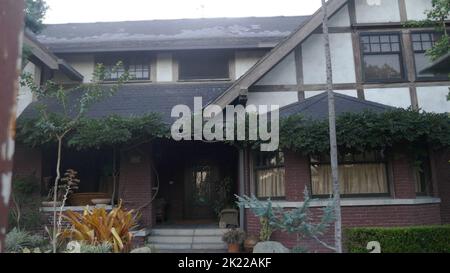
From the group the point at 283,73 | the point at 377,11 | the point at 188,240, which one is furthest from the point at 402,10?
the point at 188,240

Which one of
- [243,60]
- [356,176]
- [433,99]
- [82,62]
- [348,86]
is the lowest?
[356,176]

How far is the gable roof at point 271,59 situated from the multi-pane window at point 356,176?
9.21 ft

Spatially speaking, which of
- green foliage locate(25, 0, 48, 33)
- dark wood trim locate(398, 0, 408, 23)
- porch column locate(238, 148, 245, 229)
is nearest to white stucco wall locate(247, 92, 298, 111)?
porch column locate(238, 148, 245, 229)

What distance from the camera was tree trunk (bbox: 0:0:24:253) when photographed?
3.81ft

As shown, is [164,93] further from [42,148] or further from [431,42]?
[431,42]

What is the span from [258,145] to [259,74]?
2192 mm

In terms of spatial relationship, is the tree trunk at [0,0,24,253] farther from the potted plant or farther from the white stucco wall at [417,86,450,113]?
the white stucco wall at [417,86,450,113]

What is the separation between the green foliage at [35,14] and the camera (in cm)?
996

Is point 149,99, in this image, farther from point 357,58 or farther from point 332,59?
point 357,58

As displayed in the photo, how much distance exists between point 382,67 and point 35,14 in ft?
31.5

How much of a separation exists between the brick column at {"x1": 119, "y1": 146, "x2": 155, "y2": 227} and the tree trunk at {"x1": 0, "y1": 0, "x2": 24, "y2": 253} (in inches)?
379

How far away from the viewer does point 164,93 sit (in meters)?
12.7

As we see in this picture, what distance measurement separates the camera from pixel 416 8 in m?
11.0
